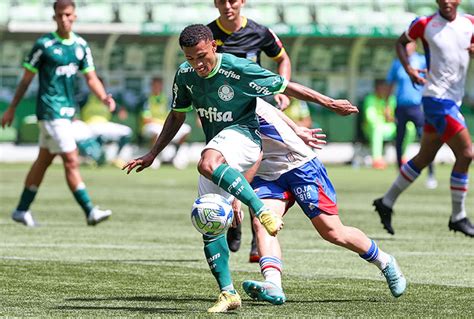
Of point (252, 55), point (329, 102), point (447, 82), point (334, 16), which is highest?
point (329, 102)

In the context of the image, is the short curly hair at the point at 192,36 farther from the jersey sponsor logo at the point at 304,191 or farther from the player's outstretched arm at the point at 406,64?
the player's outstretched arm at the point at 406,64

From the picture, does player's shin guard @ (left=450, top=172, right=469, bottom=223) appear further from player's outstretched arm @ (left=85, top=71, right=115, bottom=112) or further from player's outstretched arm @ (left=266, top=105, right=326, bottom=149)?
player's outstretched arm @ (left=266, top=105, right=326, bottom=149)

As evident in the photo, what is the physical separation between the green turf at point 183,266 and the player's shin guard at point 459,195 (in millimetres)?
272

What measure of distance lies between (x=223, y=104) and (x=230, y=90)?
4.0 inches

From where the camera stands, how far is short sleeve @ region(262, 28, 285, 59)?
11.0 m

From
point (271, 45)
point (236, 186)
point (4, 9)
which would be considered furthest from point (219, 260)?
point (4, 9)

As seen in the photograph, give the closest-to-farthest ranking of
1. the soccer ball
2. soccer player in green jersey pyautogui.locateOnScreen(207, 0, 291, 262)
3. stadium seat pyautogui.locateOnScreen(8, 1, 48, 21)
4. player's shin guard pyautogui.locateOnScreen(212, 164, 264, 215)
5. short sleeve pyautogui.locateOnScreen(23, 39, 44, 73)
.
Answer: player's shin guard pyautogui.locateOnScreen(212, 164, 264, 215)
the soccer ball
soccer player in green jersey pyautogui.locateOnScreen(207, 0, 291, 262)
short sleeve pyautogui.locateOnScreen(23, 39, 44, 73)
stadium seat pyautogui.locateOnScreen(8, 1, 48, 21)

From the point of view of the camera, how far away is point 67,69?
1409 cm

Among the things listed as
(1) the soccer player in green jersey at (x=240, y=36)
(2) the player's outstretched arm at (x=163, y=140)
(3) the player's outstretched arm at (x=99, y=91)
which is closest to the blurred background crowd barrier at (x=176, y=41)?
(3) the player's outstretched arm at (x=99, y=91)

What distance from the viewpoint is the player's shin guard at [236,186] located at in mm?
7410

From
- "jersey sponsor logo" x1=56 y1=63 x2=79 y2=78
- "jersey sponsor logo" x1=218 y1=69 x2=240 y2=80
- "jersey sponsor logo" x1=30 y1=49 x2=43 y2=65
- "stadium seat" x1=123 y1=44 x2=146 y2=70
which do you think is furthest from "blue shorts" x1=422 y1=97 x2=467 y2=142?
"stadium seat" x1=123 y1=44 x2=146 y2=70

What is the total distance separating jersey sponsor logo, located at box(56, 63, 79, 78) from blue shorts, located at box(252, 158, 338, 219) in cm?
606

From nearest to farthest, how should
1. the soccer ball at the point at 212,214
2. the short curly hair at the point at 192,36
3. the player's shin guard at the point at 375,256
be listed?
the soccer ball at the point at 212,214 → the short curly hair at the point at 192,36 → the player's shin guard at the point at 375,256

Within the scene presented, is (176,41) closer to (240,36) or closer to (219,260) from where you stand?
(240,36)
